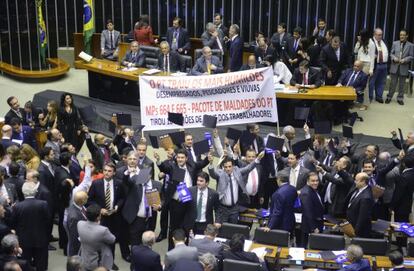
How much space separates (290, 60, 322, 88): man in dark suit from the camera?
16766 mm

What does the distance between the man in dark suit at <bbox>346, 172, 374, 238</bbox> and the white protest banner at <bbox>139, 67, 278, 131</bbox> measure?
373 cm

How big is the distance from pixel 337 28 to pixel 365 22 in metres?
0.76

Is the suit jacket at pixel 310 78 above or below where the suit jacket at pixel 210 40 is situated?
below

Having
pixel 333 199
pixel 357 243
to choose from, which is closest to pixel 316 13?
pixel 333 199

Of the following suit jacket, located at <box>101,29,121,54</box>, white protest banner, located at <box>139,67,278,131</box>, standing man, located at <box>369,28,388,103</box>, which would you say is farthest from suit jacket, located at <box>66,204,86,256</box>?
suit jacket, located at <box>101,29,121,54</box>

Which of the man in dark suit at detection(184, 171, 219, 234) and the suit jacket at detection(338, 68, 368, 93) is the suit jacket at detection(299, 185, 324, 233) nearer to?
the man in dark suit at detection(184, 171, 219, 234)

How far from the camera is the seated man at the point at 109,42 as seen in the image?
1995 cm

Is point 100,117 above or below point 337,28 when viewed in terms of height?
below

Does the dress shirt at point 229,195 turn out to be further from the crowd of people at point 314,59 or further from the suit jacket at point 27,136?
the crowd of people at point 314,59

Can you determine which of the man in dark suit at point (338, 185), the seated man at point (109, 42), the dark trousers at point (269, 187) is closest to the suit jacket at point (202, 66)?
the seated man at point (109, 42)

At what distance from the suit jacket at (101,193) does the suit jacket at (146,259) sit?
69.3 inches

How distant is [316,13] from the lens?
20.7m

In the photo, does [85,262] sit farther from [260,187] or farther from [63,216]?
[260,187]

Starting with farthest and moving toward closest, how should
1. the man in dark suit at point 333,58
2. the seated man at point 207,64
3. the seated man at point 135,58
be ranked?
the seated man at point 135,58 → the man in dark suit at point 333,58 → the seated man at point 207,64
